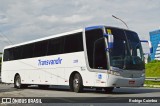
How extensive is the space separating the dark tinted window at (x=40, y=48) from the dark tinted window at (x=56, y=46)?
1.90 ft

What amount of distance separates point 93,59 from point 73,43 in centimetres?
209

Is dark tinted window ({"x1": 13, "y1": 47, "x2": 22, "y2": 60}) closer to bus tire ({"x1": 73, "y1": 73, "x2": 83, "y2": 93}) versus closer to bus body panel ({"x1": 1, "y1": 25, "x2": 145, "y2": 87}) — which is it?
bus body panel ({"x1": 1, "y1": 25, "x2": 145, "y2": 87})

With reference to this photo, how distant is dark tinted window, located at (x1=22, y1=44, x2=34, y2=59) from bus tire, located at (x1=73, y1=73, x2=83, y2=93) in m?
6.00

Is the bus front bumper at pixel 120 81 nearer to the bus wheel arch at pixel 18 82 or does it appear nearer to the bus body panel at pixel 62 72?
the bus body panel at pixel 62 72

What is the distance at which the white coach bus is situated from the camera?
17.2 metres

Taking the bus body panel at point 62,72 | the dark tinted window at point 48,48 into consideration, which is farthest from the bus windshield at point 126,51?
the dark tinted window at point 48,48

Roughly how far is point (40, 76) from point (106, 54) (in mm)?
7292

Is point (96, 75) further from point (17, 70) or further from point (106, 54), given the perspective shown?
point (17, 70)

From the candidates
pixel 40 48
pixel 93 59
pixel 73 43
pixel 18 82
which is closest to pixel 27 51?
pixel 40 48

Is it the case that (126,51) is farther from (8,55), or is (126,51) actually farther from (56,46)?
(8,55)

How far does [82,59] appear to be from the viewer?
60.8 feet

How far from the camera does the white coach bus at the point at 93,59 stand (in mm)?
17172

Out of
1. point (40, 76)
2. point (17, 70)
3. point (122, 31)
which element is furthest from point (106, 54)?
point (17, 70)

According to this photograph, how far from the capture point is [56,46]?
21297 mm
